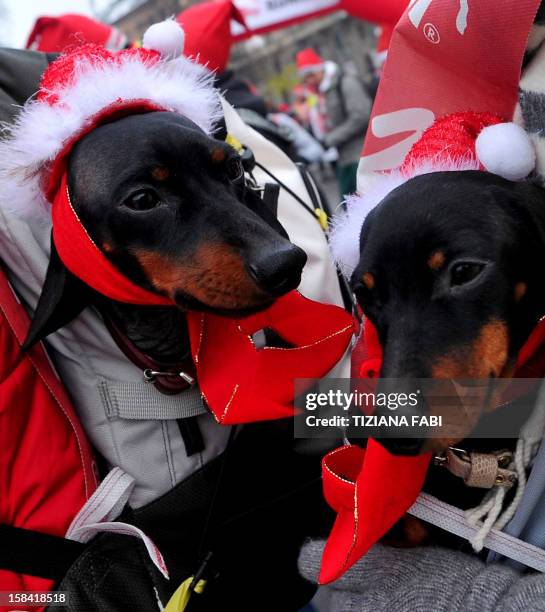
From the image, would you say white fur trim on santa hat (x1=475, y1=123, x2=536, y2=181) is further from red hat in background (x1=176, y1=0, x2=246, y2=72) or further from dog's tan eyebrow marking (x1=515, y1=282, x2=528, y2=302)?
red hat in background (x1=176, y1=0, x2=246, y2=72)

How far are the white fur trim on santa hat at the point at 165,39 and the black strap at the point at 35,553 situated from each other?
143cm

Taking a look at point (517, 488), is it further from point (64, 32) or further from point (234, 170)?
point (64, 32)

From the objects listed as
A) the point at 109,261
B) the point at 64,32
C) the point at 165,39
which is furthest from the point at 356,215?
the point at 64,32

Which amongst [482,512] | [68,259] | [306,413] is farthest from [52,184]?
[482,512]

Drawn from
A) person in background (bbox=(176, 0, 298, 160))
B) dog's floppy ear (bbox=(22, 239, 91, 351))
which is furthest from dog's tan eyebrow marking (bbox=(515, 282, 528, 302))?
person in background (bbox=(176, 0, 298, 160))

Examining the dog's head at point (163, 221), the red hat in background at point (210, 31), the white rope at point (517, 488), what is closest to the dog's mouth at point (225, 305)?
the dog's head at point (163, 221)

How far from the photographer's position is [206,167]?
63.4 inches

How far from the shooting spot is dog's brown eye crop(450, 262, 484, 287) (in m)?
1.21

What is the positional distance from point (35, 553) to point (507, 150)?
1491 mm

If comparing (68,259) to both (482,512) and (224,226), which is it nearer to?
(224,226)

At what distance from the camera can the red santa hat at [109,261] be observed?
1521mm

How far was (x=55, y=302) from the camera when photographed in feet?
5.04

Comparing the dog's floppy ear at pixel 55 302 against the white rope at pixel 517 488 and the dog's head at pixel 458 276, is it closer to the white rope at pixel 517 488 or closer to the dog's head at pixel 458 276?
the dog's head at pixel 458 276

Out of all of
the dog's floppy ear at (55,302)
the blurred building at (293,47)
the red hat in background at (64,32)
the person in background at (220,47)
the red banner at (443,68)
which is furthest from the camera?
the blurred building at (293,47)
